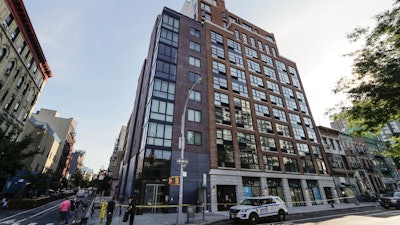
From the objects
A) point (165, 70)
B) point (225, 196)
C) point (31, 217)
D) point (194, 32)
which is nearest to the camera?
point (31, 217)

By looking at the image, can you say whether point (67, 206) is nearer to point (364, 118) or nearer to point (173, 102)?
point (173, 102)

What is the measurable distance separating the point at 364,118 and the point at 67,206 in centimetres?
2108

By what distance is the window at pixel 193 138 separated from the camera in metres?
25.1

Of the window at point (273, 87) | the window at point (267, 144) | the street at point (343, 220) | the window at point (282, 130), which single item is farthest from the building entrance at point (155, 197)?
the window at point (273, 87)

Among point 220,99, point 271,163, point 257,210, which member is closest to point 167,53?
point 220,99

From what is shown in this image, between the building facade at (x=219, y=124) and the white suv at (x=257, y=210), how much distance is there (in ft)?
14.7

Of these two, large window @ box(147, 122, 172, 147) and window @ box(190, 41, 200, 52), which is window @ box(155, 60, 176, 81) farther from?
large window @ box(147, 122, 172, 147)

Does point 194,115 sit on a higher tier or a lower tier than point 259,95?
lower

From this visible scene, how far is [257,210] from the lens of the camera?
13.7m

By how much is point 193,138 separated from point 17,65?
3047 centimetres

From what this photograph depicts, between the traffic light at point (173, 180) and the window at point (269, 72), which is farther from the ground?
the window at point (269, 72)

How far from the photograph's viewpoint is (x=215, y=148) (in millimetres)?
26188

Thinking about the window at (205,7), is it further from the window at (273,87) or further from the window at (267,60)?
the window at (273,87)

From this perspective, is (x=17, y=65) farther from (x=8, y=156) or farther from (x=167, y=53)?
(x=167, y=53)
